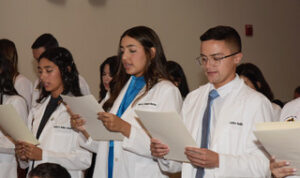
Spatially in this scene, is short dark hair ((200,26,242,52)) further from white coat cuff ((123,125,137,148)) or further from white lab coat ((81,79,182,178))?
white coat cuff ((123,125,137,148))

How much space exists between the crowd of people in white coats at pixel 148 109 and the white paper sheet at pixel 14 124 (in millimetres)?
66

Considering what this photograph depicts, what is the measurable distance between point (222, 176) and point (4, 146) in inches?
75.8

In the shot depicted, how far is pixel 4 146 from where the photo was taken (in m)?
3.73

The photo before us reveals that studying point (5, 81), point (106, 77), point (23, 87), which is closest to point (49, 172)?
point (5, 81)

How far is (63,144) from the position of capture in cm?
340

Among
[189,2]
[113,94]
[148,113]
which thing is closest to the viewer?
[148,113]

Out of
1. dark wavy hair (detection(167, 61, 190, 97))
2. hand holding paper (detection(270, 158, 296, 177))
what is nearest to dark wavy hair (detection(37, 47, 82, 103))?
dark wavy hair (detection(167, 61, 190, 97))

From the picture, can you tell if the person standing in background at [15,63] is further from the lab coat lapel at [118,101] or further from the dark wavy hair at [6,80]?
the lab coat lapel at [118,101]

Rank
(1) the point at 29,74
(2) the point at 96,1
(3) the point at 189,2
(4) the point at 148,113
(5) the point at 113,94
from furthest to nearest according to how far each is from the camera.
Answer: (3) the point at 189,2 < (2) the point at 96,1 < (1) the point at 29,74 < (5) the point at 113,94 < (4) the point at 148,113

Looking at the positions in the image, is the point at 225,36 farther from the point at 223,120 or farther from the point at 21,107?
the point at 21,107

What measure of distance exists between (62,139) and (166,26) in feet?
12.6

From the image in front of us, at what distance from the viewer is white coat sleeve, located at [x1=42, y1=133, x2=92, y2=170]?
10.8 ft

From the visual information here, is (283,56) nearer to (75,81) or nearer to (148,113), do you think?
(75,81)

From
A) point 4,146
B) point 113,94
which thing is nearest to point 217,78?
point 113,94
